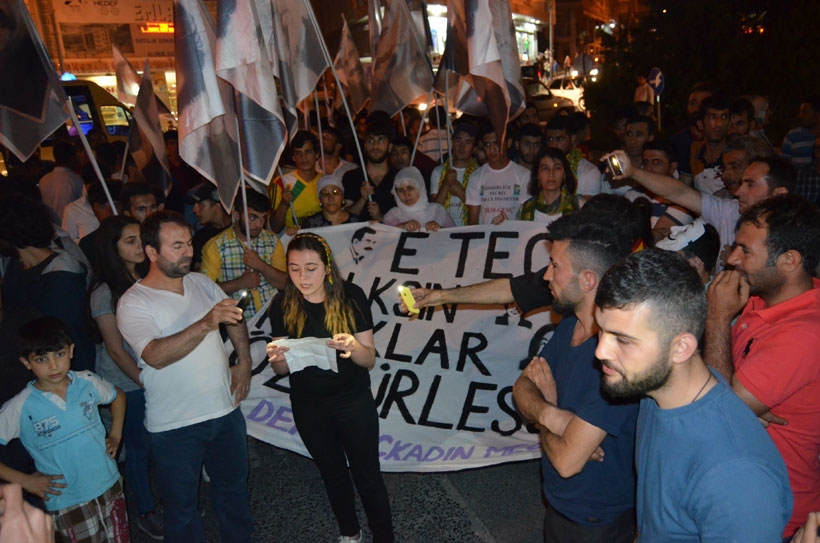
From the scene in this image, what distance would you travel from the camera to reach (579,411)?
2.37 meters

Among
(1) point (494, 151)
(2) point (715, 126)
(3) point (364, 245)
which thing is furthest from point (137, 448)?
(2) point (715, 126)

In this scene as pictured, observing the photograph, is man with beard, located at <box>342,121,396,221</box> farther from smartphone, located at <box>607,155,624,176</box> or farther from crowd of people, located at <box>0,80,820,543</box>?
smartphone, located at <box>607,155,624,176</box>

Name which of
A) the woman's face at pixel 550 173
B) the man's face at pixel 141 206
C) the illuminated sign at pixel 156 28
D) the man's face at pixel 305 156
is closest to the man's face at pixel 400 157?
the man's face at pixel 305 156

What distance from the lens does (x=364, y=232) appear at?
5.52 metres

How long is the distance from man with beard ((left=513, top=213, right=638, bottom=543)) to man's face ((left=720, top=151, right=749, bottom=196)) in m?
2.61

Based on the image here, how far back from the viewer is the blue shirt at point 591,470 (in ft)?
8.06

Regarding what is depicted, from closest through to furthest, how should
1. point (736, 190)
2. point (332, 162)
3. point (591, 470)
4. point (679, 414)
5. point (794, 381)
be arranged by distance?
point (679, 414) < point (794, 381) < point (591, 470) < point (736, 190) < point (332, 162)

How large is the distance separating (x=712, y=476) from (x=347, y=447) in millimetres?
2341

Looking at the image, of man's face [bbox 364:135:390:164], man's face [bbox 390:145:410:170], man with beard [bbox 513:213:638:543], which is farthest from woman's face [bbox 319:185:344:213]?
man with beard [bbox 513:213:638:543]

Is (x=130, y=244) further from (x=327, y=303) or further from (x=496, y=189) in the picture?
(x=496, y=189)

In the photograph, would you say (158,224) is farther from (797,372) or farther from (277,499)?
(797,372)

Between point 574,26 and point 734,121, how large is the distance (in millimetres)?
61287

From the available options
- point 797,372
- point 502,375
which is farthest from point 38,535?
point 502,375

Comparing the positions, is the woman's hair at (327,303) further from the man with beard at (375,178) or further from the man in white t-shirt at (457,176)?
the man in white t-shirt at (457,176)
